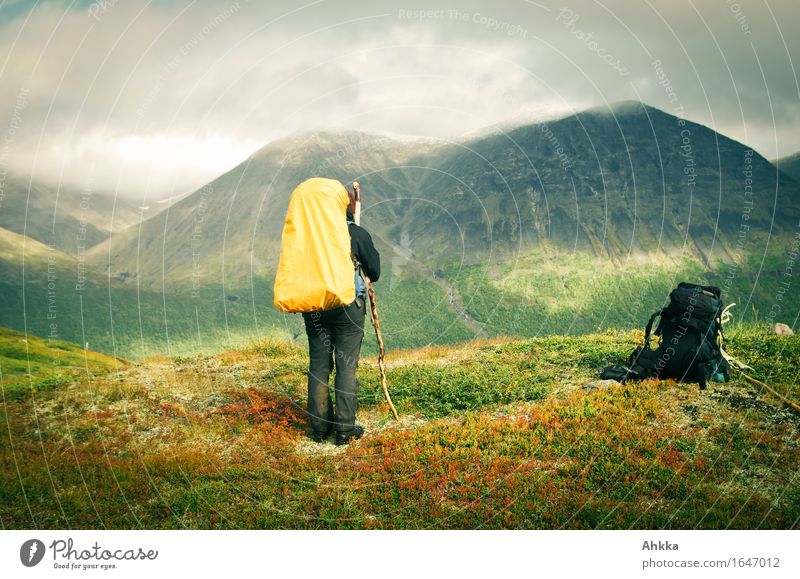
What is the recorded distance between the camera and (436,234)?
285 ft

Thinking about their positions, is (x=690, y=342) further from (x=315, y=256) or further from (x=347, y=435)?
(x=315, y=256)

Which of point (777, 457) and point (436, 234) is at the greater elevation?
point (436, 234)

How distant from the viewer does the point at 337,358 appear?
9.84 meters

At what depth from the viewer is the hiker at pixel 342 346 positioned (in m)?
9.62

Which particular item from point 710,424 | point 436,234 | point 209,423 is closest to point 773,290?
point 436,234

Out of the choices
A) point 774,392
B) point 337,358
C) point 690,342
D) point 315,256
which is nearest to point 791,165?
point 690,342

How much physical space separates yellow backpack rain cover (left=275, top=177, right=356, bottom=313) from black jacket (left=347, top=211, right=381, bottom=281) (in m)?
0.43

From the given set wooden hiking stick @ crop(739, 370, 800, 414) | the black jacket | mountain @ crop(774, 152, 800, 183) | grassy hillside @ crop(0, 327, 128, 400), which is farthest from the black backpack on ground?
mountain @ crop(774, 152, 800, 183)

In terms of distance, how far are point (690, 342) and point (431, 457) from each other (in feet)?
19.7

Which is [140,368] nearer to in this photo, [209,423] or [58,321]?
[209,423]

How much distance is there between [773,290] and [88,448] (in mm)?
79854

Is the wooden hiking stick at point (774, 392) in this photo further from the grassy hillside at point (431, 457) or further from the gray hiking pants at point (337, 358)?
the gray hiking pants at point (337, 358)

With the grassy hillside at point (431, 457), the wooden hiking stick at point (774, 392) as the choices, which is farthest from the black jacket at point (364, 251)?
the wooden hiking stick at point (774, 392)

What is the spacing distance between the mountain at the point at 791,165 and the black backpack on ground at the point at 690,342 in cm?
13447
